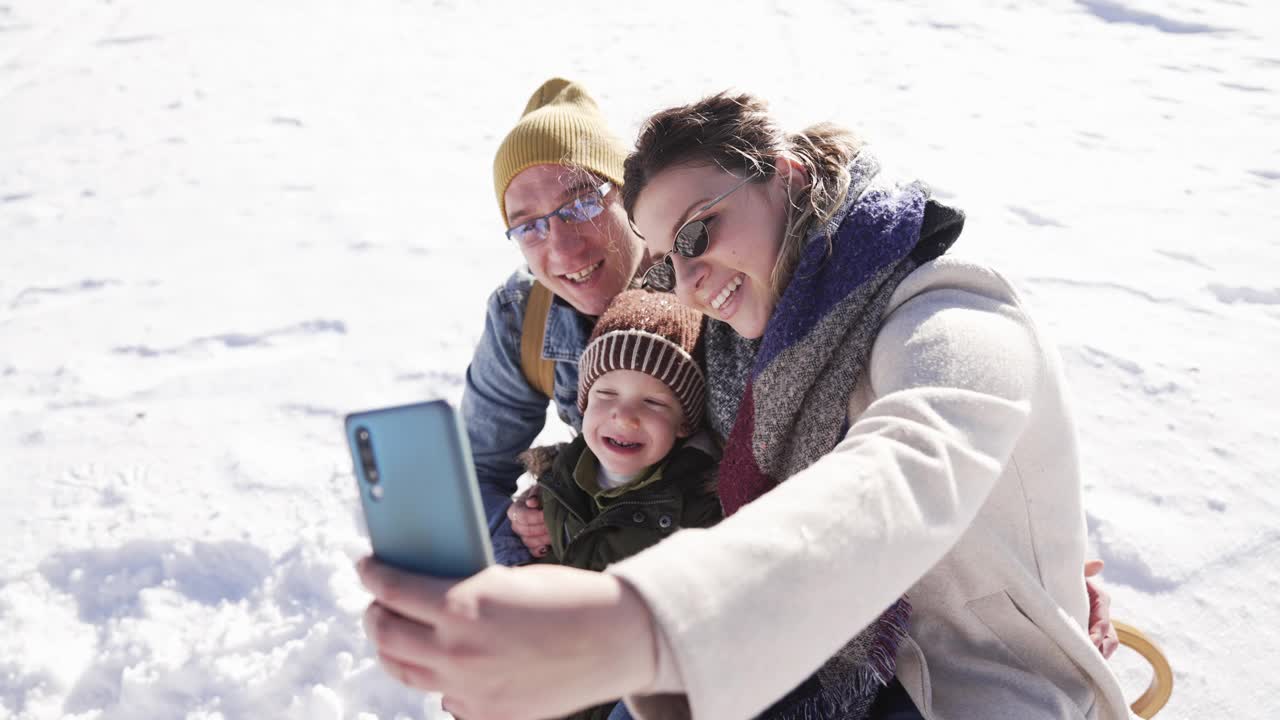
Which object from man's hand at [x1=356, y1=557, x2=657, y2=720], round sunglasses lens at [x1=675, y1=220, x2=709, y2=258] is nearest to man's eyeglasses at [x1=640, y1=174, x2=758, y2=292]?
round sunglasses lens at [x1=675, y1=220, x2=709, y2=258]

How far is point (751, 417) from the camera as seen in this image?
1.57 meters

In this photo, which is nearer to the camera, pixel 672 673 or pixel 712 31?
pixel 672 673

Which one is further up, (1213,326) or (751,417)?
(751,417)

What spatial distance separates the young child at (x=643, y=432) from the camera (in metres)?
2.00

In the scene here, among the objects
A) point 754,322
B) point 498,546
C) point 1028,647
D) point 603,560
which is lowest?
point 498,546

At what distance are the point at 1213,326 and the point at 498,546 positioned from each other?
3.11 m

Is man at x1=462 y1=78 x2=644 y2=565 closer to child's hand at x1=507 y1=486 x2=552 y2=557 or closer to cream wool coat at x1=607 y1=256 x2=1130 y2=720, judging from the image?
child's hand at x1=507 y1=486 x2=552 y2=557

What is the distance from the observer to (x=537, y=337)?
2.37 meters

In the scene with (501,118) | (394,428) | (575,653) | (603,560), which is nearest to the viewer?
(575,653)

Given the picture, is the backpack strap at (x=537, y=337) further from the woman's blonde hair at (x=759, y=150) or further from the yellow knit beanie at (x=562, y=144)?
the woman's blonde hair at (x=759, y=150)

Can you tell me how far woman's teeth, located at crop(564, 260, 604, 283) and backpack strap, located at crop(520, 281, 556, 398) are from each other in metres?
0.15

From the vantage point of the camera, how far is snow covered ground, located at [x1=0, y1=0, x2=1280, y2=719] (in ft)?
8.01

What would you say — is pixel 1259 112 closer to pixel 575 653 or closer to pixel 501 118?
pixel 501 118

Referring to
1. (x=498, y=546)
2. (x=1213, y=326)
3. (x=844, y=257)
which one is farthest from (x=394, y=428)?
(x=1213, y=326)
